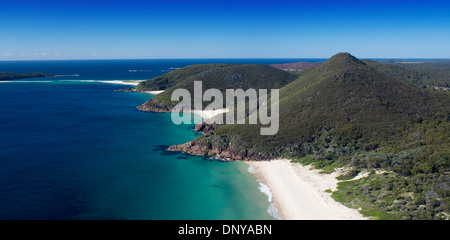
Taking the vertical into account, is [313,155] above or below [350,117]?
below

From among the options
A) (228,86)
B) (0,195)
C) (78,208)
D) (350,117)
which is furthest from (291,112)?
(228,86)

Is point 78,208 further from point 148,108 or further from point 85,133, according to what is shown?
point 148,108

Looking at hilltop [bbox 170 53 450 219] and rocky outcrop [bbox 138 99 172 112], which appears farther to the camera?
rocky outcrop [bbox 138 99 172 112]

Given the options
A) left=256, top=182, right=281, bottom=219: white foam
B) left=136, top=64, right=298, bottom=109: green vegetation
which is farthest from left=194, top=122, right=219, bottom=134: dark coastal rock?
left=136, top=64, right=298, bottom=109: green vegetation

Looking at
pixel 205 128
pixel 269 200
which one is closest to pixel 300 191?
pixel 269 200

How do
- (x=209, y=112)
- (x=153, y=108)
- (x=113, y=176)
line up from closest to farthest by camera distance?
(x=113, y=176)
(x=209, y=112)
(x=153, y=108)

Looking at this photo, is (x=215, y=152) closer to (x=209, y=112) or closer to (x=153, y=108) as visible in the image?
(x=209, y=112)

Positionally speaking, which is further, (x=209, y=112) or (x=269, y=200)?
(x=209, y=112)

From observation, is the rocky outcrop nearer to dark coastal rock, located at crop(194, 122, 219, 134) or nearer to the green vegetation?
the green vegetation

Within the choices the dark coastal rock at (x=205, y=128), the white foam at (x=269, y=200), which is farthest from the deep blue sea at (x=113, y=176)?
the dark coastal rock at (x=205, y=128)
